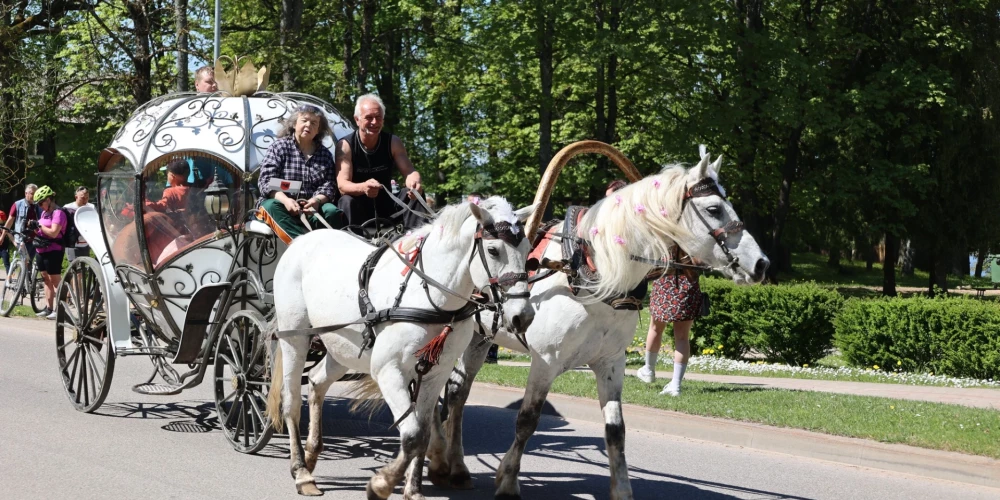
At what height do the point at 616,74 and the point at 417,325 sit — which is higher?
the point at 616,74

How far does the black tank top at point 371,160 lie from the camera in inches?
293

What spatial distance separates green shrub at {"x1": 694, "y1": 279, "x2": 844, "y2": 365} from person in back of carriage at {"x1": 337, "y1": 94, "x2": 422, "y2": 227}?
8.25m

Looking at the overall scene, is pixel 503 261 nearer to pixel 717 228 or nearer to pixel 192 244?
pixel 717 228

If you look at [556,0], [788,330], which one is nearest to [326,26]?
[556,0]

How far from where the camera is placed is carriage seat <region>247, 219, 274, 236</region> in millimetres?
7559

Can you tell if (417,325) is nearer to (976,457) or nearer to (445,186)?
(976,457)

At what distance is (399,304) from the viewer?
5.85m

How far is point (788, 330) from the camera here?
14539mm

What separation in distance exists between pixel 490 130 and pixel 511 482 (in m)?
26.1

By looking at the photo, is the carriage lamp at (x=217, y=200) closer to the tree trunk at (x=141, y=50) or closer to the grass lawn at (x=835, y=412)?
the grass lawn at (x=835, y=412)

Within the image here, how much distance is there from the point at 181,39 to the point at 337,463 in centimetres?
959

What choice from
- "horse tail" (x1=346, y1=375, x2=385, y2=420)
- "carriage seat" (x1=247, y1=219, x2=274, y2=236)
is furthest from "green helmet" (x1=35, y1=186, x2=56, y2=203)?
"horse tail" (x1=346, y1=375, x2=385, y2=420)

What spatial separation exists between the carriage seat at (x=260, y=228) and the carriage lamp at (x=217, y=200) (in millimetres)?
376

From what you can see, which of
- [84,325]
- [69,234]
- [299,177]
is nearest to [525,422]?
[299,177]
